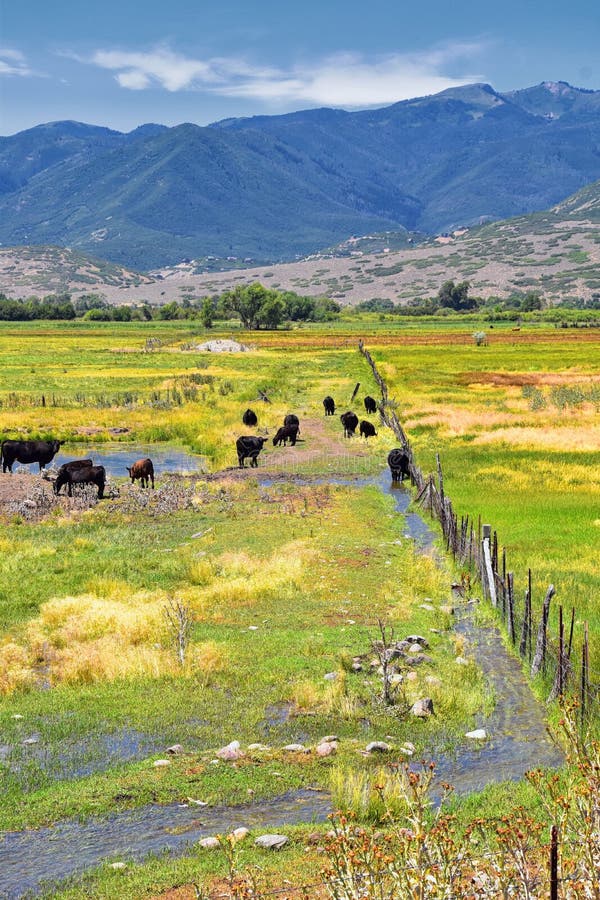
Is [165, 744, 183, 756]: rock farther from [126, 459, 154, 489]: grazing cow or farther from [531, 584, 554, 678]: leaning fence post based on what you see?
[126, 459, 154, 489]: grazing cow

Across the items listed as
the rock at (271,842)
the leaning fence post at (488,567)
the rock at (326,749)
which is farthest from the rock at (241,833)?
the leaning fence post at (488,567)

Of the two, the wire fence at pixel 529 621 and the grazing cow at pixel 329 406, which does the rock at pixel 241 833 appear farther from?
the grazing cow at pixel 329 406

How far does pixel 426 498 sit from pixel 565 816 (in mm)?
21691

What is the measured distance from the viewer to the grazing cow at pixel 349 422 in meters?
41.7

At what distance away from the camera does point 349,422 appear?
41719 millimetres

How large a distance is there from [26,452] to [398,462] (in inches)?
578

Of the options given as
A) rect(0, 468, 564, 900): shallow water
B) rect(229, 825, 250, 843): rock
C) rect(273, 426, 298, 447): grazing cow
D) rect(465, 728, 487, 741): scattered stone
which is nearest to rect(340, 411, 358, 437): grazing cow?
rect(273, 426, 298, 447): grazing cow

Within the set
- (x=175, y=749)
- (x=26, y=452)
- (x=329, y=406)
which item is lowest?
(x=175, y=749)

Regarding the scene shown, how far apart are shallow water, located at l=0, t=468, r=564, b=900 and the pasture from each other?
0.76ft

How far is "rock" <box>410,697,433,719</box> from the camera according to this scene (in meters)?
12.4

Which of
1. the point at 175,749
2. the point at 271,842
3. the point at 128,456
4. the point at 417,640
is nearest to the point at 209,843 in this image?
the point at 271,842

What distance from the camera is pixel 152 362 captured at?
3349 inches

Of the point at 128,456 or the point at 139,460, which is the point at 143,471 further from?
the point at 128,456

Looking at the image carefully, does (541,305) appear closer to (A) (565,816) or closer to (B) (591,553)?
(B) (591,553)
